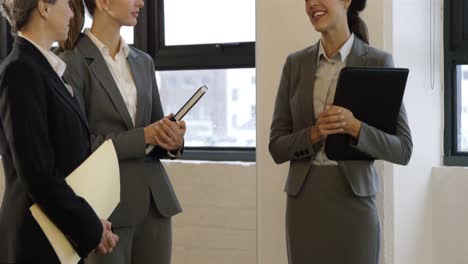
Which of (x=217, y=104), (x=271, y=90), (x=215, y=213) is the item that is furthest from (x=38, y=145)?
(x=217, y=104)

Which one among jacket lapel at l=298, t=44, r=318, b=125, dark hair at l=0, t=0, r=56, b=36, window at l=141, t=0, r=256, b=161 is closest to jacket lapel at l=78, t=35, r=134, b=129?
dark hair at l=0, t=0, r=56, b=36

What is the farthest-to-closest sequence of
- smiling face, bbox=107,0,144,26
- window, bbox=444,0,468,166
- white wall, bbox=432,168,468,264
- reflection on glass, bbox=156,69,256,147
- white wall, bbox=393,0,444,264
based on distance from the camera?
reflection on glass, bbox=156,69,256,147, window, bbox=444,0,468,166, white wall, bbox=432,168,468,264, white wall, bbox=393,0,444,264, smiling face, bbox=107,0,144,26

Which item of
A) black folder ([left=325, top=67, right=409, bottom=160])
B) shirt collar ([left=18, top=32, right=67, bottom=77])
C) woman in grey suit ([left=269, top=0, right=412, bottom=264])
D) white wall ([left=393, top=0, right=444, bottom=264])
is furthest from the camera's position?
white wall ([left=393, top=0, right=444, bottom=264])

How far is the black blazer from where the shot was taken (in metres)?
1.50

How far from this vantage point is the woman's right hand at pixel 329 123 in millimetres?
1880

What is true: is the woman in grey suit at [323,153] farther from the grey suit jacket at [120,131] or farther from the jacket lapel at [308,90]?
the grey suit jacket at [120,131]

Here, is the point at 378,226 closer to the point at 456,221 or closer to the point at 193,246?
the point at 456,221

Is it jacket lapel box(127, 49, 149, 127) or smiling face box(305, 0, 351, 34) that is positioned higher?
smiling face box(305, 0, 351, 34)

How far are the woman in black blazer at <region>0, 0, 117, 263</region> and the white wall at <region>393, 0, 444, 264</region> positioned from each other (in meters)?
1.41

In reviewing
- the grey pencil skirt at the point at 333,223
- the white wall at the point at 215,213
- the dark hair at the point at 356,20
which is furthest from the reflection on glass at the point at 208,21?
the grey pencil skirt at the point at 333,223

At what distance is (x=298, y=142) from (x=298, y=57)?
0.29 metres

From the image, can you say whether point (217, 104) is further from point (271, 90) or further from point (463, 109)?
point (463, 109)

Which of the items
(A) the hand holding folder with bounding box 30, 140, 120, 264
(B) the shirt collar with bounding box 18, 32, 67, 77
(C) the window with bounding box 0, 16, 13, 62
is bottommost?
(A) the hand holding folder with bounding box 30, 140, 120, 264

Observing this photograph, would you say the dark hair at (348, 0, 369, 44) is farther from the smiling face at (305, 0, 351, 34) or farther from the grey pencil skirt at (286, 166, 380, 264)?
the grey pencil skirt at (286, 166, 380, 264)
